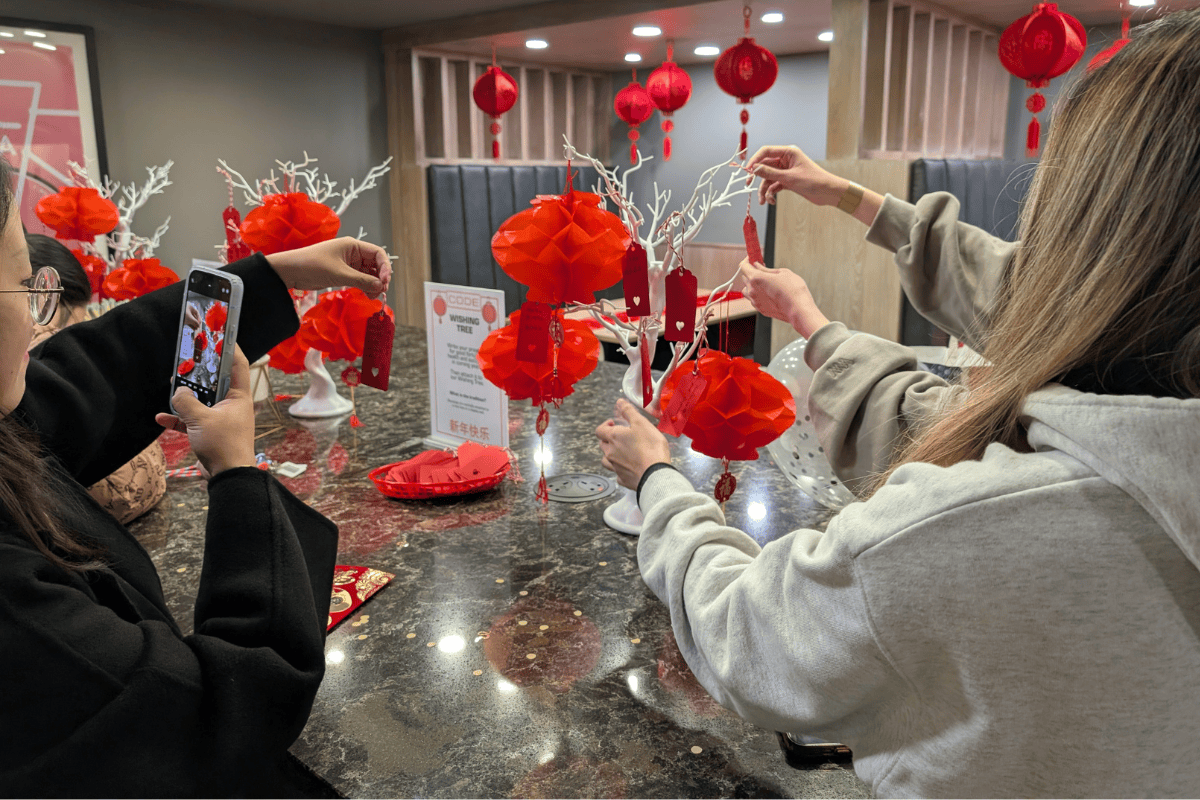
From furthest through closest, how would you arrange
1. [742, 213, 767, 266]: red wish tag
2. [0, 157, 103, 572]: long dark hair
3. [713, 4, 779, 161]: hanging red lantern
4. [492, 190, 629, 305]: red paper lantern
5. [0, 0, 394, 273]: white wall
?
[0, 0, 394, 273]: white wall, [713, 4, 779, 161]: hanging red lantern, [742, 213, 767, 266]: red wish tag, [492, 190, 629, 305]: red paper lantern, [0, 157, 103, 572]: long dark hair

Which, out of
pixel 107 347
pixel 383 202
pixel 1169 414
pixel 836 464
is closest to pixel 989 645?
pixel 1169 414

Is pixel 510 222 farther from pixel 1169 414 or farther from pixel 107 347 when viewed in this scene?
pixel 1169 414

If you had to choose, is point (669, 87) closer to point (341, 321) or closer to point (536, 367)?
point (341, 321)

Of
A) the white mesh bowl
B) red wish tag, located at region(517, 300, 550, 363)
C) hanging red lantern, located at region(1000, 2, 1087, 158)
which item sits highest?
hanging red lantern, located at region(1000, 2, 1087, 158)

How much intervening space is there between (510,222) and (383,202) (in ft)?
15.3

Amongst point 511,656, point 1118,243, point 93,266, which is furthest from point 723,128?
point 1118,243

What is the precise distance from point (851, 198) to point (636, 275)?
55cm

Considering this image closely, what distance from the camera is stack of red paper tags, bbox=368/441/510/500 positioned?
51.4 inches

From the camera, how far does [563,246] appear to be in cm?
93

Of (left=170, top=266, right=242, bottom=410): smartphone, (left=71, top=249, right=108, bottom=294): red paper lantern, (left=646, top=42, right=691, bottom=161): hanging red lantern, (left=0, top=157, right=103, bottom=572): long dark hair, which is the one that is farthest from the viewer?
(left=646, top=42, right=691, bottom=161): hanging red lantern

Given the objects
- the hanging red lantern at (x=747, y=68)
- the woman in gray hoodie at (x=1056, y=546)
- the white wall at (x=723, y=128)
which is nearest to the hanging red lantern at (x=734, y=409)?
the woman in gray hoodie at (x=1056, y=546)

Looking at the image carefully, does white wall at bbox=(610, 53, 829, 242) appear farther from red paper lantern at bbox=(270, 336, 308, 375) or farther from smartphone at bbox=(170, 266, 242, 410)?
smartphone at bbox=(170, 266, 242, 410)

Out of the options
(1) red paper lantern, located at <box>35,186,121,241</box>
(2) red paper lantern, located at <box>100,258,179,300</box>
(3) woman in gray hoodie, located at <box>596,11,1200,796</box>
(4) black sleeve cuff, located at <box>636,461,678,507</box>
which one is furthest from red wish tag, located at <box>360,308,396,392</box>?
(1) red paper lantern, located at <box>35,186,121,241</box>

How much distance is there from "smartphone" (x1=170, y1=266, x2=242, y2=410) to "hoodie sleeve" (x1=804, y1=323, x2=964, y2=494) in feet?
2.17
